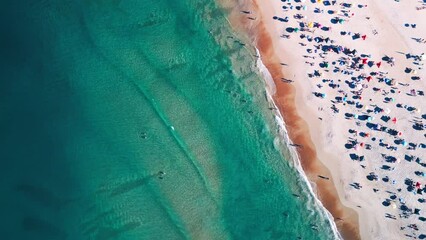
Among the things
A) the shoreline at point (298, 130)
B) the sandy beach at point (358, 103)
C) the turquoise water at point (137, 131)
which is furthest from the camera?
the shoreline at point (298, 130)

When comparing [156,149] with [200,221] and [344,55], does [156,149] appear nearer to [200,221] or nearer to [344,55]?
[200,221]

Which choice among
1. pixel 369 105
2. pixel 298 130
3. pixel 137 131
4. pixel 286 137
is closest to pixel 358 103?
pixel 369 105

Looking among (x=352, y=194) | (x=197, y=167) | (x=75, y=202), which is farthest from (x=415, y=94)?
(x=75, y=202)

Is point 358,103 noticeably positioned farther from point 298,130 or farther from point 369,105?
point 298,130

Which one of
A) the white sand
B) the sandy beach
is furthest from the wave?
the white sand

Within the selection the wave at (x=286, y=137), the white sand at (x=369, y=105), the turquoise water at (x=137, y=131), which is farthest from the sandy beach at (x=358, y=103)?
the turquoise water at (x=137, y=131)

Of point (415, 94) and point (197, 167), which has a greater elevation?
point (415, 94)

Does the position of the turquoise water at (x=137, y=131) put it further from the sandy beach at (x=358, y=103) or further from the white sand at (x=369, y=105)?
the white sand at (x=369, y=105)
